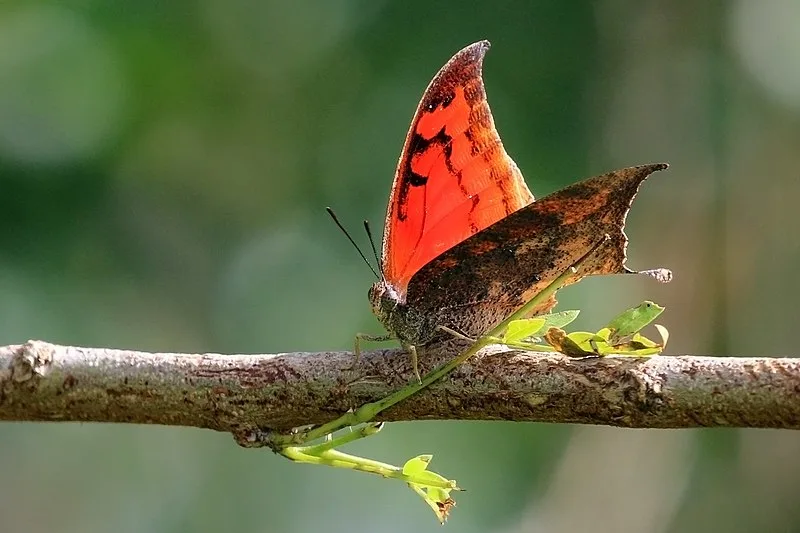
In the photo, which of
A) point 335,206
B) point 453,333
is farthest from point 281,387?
point 335,206

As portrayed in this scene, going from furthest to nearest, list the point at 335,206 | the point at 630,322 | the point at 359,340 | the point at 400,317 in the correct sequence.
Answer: the point at 335,206 → the point at 400,317 → the point at 359,340 → the point at 630,322

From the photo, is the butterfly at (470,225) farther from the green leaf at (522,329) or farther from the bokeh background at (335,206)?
the bokeh background at (335,206)

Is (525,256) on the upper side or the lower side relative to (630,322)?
upper

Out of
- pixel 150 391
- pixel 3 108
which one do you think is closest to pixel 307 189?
pixel 3 108

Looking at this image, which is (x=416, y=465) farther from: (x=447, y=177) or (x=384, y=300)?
(x=447, y=177)

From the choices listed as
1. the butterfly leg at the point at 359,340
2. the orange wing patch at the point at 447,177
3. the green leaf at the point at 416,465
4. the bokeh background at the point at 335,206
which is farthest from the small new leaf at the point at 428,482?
the bokeh background at the point at 335,206

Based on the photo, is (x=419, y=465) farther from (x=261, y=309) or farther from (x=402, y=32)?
(x=402, y=32)

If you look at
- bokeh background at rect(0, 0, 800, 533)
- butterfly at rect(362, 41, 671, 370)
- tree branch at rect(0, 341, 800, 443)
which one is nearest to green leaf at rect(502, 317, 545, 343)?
tree branch at rect(0, 341, 800, 443)
